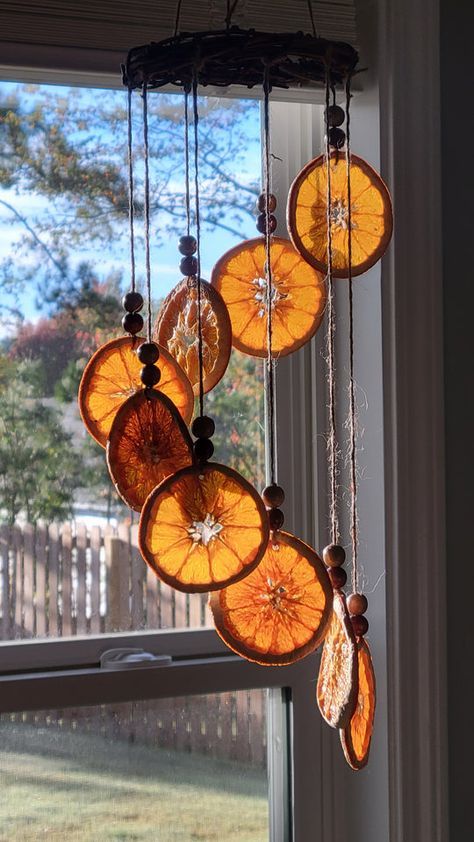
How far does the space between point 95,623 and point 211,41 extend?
89cm

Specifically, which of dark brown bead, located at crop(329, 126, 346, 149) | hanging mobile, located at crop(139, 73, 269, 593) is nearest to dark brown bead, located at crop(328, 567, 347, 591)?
hanging mobile, located at crop(139, 73, 269, 593)

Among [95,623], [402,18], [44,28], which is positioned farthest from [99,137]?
[95,623]

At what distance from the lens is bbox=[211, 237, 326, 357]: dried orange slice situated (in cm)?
99

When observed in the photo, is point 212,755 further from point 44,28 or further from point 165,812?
point 44,28

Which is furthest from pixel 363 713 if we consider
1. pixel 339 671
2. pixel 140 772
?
pixel 140 772

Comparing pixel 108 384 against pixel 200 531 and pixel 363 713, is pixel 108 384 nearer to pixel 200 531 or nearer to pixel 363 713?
pixel 200 531

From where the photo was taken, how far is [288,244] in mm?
996

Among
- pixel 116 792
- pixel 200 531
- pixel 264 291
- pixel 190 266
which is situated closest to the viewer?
pixel 200 531

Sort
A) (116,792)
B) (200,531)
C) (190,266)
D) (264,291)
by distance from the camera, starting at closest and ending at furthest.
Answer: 1. (200,531)
2. (190,266)
3. (264,291)
4. (116,792)

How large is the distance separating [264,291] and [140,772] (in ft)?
2.63

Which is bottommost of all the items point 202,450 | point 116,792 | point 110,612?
point 116,792

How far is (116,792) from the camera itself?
1.40 m

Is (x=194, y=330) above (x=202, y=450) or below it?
above

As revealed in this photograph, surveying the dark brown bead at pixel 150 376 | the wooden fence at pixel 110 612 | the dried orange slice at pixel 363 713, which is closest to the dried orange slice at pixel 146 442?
the dark brown bead at pixel 150 376
